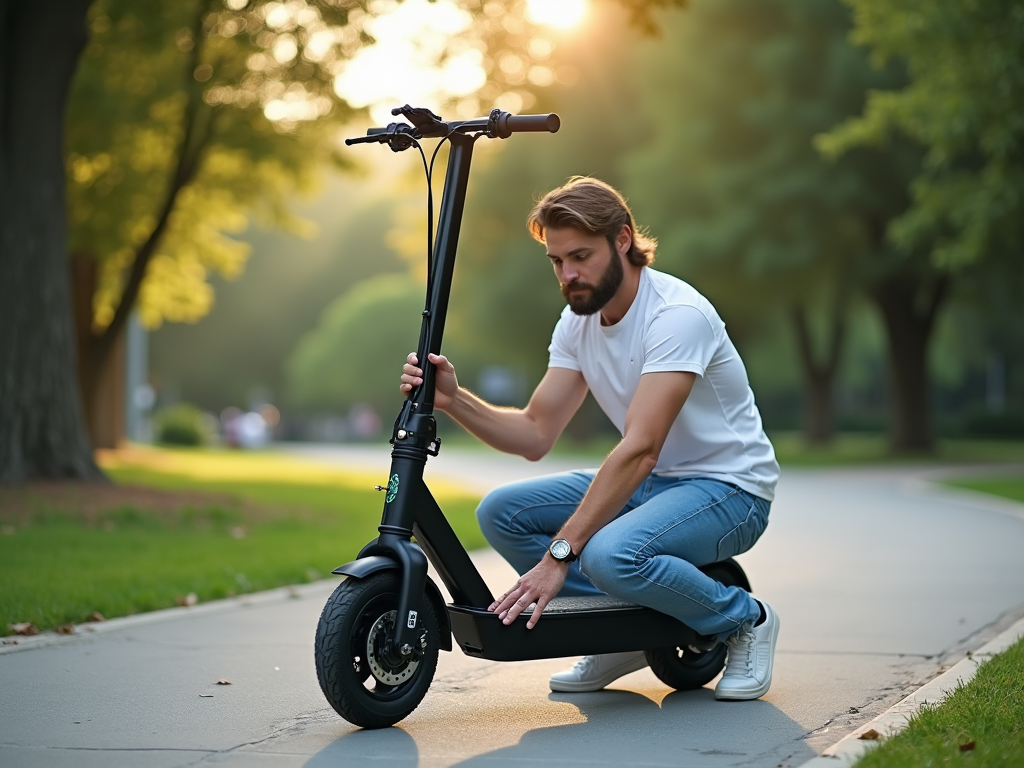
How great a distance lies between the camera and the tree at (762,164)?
2734cm

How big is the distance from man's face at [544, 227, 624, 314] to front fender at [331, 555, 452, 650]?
107 centimetres

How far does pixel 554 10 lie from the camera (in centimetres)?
1612

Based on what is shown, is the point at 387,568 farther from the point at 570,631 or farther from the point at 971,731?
the point at 971,731

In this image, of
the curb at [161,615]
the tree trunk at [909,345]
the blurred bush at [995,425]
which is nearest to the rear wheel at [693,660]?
the curb at [161,615]

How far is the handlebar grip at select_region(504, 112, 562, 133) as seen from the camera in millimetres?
4453

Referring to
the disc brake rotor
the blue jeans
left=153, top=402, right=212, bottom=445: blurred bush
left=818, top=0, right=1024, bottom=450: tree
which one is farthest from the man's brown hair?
left=153, top=402, right=212, bottom=445: blurred bush

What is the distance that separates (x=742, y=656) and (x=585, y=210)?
1.63 metres

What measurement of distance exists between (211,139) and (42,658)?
14.7 metres

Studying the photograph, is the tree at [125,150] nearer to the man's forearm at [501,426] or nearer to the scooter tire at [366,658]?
the man's forearm at [501,426]

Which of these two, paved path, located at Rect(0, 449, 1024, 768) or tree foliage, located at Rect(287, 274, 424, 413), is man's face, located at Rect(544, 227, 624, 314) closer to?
paved path, located at Rect(0, 449, 1024, 768)

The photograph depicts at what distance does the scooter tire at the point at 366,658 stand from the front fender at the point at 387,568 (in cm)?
2

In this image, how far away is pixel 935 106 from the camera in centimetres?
1862

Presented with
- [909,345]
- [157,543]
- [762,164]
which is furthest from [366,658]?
[909,345]

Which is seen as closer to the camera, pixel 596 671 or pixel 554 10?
pixel 596 671
